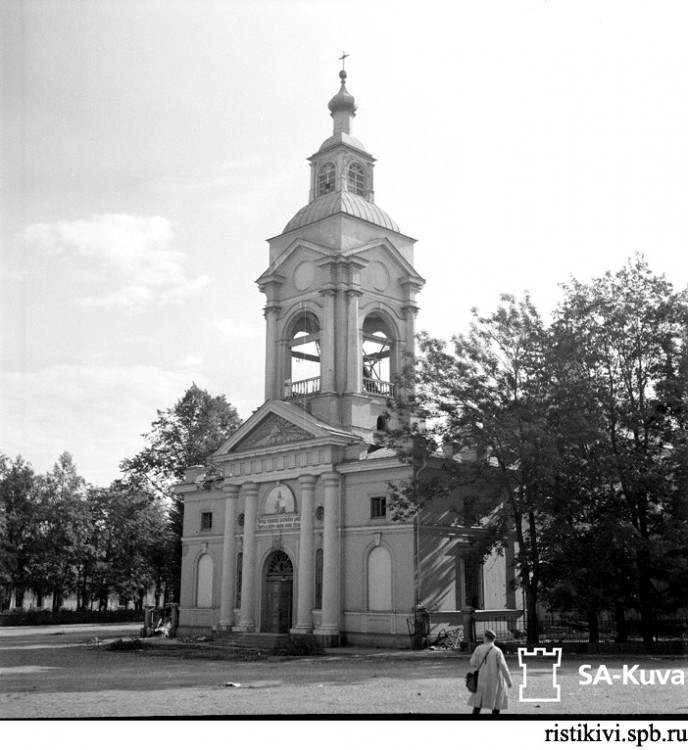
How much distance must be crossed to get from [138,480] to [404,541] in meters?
29.7

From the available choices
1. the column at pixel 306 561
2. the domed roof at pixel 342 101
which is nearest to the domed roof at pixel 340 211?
the domed roof at pixel 342 101

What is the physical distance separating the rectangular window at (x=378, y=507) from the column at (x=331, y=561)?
156 cm

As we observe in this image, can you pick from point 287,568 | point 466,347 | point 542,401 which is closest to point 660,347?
point 542,401

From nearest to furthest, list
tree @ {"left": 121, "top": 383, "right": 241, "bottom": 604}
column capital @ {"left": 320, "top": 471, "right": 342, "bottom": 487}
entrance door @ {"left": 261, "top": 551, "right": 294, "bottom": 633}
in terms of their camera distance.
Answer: column capital @ {"left": 320, "top": 471, "right": 342, "bottom": 487} → entrance door @ {"left": 261, "top": 551, "right": 294, "bottom": 633} → tree @ {"left": 121, "top": 383, "right": 241, "bottom": 604}

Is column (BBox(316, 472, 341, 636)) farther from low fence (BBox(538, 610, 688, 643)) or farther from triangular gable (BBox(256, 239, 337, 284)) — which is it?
triangular gable (BBox(256, 239, 337, 284))

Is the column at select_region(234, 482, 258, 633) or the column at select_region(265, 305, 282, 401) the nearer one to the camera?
the column at select_region(234, 482, 258, 633)

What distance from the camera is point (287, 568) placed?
3662cm

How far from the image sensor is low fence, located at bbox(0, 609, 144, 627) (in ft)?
196

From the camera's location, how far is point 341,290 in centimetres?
3806

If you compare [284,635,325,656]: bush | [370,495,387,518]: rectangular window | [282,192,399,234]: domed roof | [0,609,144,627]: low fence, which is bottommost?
[0,609,144,627]: low fence

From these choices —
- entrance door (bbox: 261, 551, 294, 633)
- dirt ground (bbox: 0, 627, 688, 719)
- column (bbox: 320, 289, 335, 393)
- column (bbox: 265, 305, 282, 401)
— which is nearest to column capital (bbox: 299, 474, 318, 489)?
entrance door (bbox: 261, 551, 294, 633)

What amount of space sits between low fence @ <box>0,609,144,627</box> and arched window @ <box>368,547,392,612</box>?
3607 centimetres

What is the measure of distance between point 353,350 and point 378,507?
24.5ft

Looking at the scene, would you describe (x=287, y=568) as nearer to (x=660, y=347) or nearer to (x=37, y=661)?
(x=37, y=661)
